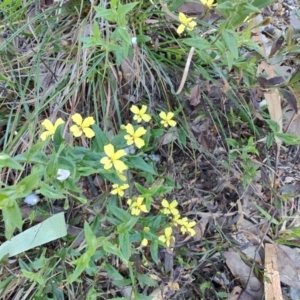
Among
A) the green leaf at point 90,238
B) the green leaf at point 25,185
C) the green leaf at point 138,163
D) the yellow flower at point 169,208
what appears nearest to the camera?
the green leaf at point 25,185

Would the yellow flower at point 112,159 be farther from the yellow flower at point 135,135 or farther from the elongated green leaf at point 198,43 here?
the elongated green leaf at point 198,43

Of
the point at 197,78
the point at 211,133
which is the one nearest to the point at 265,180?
the point at 211,133

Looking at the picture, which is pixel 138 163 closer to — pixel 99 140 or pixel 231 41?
pixel 99 140

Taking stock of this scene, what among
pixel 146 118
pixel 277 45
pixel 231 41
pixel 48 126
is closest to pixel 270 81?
pixel 277 45

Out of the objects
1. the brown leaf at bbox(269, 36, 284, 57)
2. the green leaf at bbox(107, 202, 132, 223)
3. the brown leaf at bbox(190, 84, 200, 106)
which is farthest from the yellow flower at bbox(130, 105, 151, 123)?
the brown leaf at bbox(269, 36, 284, 57)

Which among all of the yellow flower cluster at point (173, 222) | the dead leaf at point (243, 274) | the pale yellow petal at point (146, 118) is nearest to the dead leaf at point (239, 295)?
the dead leaf at point (243, 274)

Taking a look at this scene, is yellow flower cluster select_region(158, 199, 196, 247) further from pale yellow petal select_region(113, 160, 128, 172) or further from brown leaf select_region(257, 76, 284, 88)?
brown leaf select_region(257, 76, 284, 88)

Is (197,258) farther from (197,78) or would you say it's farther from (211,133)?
(197,78)
